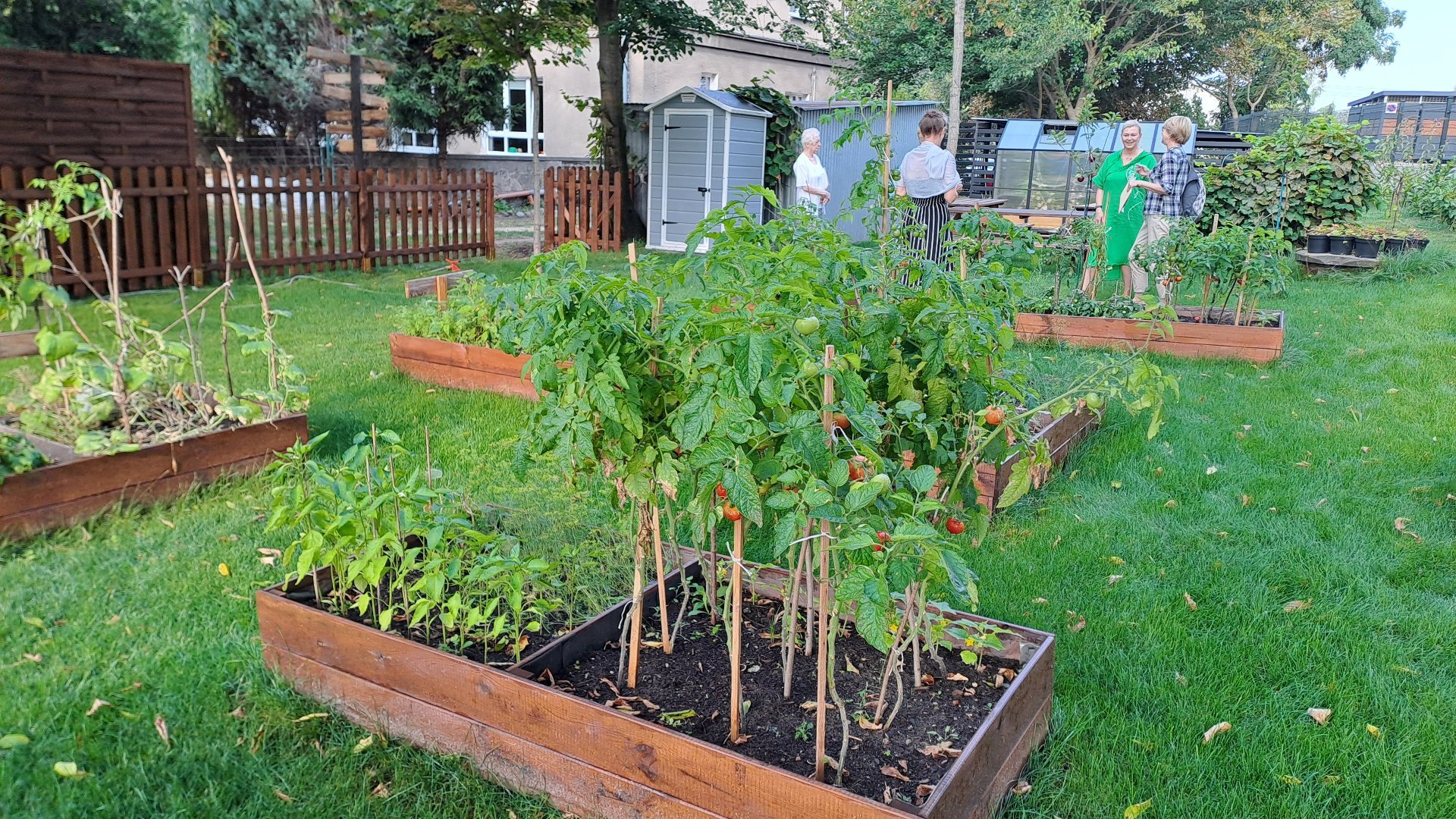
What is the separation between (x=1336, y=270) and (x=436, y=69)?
17973 mm

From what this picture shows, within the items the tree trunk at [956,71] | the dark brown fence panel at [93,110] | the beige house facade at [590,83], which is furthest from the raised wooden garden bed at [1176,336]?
the beige house facade at [590,83]

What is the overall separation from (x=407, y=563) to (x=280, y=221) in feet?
30.9

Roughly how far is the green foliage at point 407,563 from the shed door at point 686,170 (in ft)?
39.1

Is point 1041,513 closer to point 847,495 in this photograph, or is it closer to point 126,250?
point 847,495

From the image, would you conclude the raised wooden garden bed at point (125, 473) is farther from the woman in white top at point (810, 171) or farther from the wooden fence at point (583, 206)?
the wooden fence at point (583, 206)

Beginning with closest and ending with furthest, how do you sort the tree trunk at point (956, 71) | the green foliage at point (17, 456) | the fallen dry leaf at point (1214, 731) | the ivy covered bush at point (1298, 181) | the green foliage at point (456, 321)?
the fallen dry leaf at point (1214, 731), the green foliage at point (17, 456), the green foliage at point (456, 321), the ivy covered bush at point (1298, 181), the tree trunk at point (956, 71)

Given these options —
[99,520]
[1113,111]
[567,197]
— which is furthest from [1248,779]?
[1113,111]

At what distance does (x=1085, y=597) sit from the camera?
3654mm

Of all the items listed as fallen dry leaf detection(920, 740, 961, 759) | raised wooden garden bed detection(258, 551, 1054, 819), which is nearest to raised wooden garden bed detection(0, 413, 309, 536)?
raised wooden garden bed detection(258, 551, 1054, 819)

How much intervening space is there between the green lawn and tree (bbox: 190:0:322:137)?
17.4m

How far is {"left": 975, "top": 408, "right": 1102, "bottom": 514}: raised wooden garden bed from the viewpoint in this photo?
171 inches

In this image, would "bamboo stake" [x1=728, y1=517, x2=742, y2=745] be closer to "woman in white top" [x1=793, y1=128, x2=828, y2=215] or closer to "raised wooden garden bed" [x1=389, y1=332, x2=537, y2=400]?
"raised wooden garden bed" [x1=389, y1=332, x2=537, y2=400]

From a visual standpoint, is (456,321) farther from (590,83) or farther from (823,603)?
(590,83)

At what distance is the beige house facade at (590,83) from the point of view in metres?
25.6
